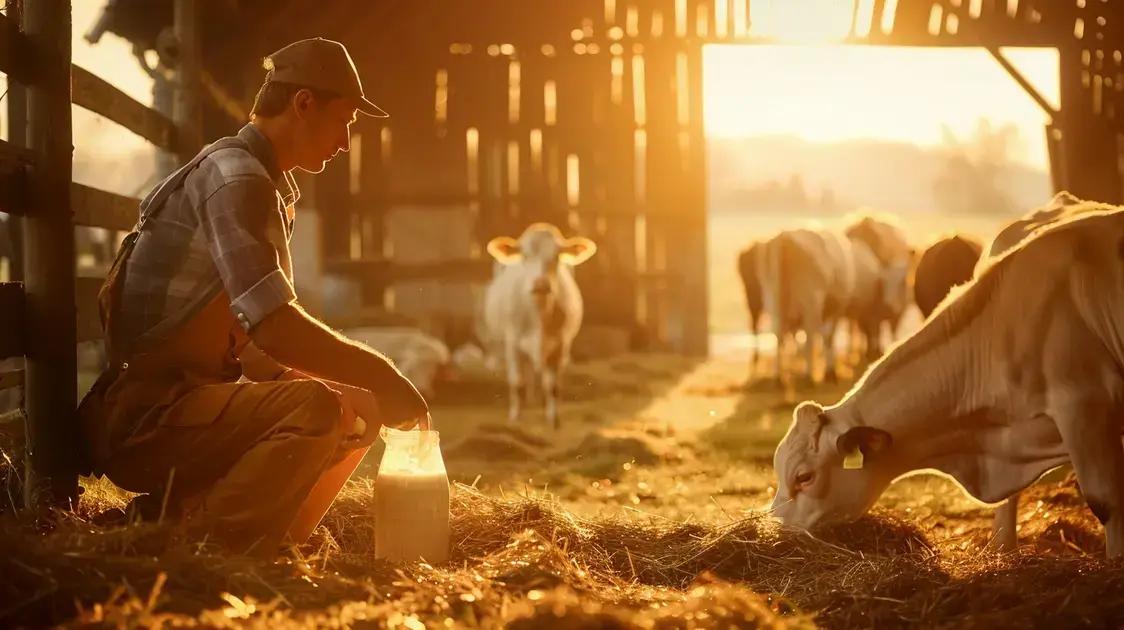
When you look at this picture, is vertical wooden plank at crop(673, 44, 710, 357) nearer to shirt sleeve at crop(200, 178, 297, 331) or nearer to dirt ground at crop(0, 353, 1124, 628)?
dirt ground at crop(0, 353, 1124, 628)

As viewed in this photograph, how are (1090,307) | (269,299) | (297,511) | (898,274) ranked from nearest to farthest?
(269,299), (297,511), (1090,307), (898,274)

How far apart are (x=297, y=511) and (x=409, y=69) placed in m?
11.1

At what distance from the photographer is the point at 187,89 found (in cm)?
637

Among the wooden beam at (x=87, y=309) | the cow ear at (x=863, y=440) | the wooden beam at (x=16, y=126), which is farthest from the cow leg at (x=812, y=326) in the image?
the wooden beam at (x=87, y=309)

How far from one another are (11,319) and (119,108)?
1.58 m

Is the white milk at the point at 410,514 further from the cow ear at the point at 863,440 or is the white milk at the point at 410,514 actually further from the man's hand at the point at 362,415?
the cow ear at the point at 863,440

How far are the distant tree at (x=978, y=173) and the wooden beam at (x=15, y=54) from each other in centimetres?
5572

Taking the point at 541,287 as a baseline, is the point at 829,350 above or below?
below

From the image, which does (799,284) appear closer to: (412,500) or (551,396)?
(551,396)

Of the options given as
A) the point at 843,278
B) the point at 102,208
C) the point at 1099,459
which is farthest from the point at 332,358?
the point at 843,278

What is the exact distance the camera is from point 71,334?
401 cm

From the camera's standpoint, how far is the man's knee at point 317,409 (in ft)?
11.5

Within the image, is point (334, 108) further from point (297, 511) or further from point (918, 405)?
point (918, 405)

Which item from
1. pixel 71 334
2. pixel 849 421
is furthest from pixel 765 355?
pixel 71 334
